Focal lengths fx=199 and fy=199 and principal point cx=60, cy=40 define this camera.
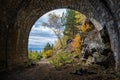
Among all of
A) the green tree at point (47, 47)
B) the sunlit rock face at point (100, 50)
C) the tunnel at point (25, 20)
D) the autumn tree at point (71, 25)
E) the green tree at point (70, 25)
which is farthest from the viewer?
the green tree at point (47, 47)

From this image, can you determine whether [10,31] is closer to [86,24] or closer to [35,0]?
[35,0]

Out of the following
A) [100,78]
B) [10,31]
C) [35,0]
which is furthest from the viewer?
[35,0]

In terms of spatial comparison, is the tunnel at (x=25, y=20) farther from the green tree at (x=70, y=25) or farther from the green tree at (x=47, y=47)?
the green tree at (x=47, y=47)

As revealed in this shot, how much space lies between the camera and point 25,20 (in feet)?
45.9

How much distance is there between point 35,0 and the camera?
1288 centimetres

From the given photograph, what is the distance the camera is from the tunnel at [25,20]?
977 centimetres

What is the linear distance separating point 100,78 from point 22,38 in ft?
24.4

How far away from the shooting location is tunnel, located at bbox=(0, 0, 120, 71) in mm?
9766

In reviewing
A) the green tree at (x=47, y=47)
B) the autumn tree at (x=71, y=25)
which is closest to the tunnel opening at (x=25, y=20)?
the autumn tree at (x=71, y=25)

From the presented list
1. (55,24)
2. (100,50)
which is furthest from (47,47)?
(100,50)

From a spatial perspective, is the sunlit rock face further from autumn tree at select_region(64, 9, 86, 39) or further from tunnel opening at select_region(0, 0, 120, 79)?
autumn tree at select_region(64, 9, 86, 39)

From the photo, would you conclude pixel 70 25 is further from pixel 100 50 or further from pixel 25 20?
pixel 100 50

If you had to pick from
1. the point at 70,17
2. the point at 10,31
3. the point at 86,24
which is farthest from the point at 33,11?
the point at 70,17

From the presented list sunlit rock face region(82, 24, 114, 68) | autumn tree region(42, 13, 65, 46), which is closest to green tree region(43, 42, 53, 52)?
autumn tree region(42, 13, 65, 46)
